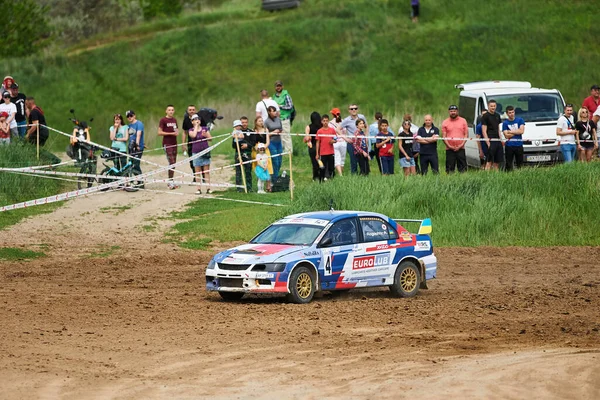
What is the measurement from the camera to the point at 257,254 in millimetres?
17781

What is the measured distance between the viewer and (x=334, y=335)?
49.5 ft

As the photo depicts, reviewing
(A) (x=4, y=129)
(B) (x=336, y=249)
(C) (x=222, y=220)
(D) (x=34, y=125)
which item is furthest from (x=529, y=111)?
(B) (x=336, y=249)

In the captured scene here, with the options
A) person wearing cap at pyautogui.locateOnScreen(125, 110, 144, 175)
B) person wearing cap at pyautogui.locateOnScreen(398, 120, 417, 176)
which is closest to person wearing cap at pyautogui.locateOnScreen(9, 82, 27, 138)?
person wearing cap at pyautogui.locateOnScreen(125, 110, 144, 175)

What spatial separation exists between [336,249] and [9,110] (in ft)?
46.1

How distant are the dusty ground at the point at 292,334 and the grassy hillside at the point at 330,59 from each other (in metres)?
33.0

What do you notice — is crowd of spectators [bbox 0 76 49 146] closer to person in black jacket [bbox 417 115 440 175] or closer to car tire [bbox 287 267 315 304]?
person in black jacket [bbox 417 115 440 175]

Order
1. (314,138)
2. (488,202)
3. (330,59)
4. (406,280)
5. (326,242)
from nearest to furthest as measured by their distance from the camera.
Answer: (326,242), (406,280), (488,202), (314,138), (330,59)

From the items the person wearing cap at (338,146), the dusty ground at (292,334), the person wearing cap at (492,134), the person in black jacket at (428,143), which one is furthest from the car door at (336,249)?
the person wearing cap at (338,146)

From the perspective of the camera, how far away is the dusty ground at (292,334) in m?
12.2

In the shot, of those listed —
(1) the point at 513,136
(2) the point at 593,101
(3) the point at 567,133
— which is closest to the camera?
(1) the point at 513,136

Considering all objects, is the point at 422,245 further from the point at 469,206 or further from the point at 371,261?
the point at 469,206

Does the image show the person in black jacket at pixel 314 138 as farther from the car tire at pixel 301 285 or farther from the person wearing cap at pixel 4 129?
the car tire at pixel 301 285

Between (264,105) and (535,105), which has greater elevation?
(264,105)

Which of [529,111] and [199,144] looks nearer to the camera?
[199,144]
